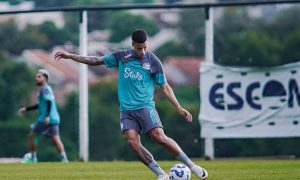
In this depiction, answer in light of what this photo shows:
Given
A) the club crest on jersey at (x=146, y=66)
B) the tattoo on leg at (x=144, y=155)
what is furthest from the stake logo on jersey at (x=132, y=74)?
the tattoo on leg at (x=144, y=155)

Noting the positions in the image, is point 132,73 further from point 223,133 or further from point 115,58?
point 223,133

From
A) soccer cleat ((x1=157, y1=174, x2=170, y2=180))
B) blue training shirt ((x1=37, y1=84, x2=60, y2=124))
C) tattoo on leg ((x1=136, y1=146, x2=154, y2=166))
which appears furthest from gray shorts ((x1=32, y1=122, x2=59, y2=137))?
soccer cleat ((x1=157, y1=174, x2=170, y2=180))

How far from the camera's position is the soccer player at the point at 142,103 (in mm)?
15422

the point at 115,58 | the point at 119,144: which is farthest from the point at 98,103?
the point at 115,58

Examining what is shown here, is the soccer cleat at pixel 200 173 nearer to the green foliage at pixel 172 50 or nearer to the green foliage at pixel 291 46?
the green foliage at pixel 291 46

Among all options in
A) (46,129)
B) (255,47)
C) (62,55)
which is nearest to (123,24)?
(255,47)

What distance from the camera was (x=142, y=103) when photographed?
15555 mm

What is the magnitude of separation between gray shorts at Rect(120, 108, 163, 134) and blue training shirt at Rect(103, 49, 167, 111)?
0.07 meters

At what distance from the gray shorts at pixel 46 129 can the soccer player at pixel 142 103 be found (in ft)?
31.0

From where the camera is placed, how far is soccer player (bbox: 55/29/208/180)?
15.4 m

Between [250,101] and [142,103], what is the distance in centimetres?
932

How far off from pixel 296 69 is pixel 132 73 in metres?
9.47

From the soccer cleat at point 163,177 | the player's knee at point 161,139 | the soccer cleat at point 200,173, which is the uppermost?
the player's knee at point 161,139

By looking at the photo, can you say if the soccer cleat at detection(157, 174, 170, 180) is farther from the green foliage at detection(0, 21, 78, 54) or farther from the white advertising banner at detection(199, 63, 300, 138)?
the green foliage at detection(0, 21, 78, 54)
